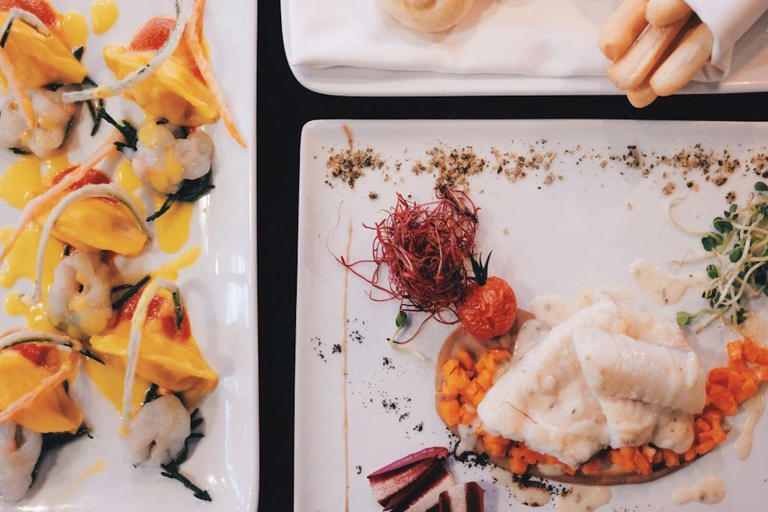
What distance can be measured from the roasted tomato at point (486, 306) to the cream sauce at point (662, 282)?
458 millimetres

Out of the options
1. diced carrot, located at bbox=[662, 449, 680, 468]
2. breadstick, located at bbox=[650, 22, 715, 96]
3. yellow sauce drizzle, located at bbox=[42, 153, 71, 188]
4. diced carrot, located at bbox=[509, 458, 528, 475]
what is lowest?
diced carrot, located at bbox=[509, 458, 528, 475]

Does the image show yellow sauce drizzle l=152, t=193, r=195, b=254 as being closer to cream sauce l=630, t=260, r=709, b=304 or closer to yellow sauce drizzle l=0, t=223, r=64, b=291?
yellow sauce drizzle l=0, t=223, r=64, b=291

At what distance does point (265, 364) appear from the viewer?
7.72ft

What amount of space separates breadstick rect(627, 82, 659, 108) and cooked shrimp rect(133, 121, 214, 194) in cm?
145

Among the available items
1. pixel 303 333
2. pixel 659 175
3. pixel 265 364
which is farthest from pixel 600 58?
pixel 265 364

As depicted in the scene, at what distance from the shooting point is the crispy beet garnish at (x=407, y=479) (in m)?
2.21

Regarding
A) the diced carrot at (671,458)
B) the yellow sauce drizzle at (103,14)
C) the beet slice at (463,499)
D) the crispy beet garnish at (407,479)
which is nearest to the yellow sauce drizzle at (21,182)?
the yellow sauce drizzle at (103,14)

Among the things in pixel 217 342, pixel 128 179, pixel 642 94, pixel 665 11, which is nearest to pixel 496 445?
pixel 217 342

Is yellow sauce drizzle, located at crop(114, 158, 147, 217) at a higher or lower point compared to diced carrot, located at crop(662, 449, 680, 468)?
higher

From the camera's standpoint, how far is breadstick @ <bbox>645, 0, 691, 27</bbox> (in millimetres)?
1838

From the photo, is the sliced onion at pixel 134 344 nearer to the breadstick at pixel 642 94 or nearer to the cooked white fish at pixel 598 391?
the cooked white fish at pixel 598 391

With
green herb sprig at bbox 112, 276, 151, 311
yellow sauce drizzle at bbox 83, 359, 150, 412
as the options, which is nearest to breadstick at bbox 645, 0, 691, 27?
green herb sprig at bbox 112, 276, 151, 311

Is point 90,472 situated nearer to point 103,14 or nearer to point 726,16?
point 103,14

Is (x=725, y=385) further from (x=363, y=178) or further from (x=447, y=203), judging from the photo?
(x=363, y=178)
